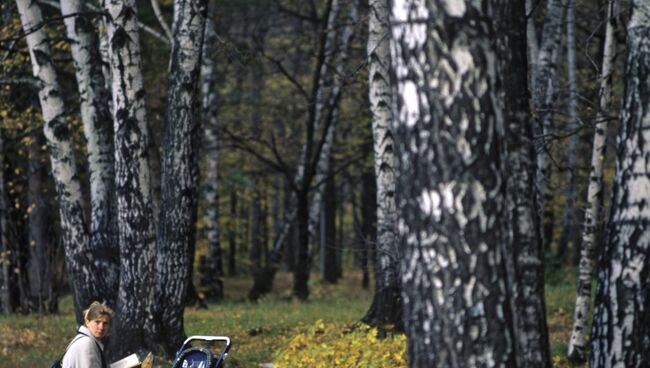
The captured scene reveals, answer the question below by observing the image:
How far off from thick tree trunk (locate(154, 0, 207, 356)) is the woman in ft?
15.9

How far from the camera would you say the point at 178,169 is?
13117 millimetres

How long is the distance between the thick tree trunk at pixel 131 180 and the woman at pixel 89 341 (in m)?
4.70

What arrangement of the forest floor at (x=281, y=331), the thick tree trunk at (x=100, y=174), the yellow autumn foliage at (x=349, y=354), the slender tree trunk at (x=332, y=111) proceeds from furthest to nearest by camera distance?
the slender tree trunk at (x=332, y=111) < the thick tree trunk at (x=100, y=174) < the forest floor at (x=281, y=331) < the yellow autumn foliage at (x=349, y=354)

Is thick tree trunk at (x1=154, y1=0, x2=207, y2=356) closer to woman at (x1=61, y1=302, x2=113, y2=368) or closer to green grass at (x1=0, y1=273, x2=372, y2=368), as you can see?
green grass at (x1=0, y1=273, x2=372, y2=368)

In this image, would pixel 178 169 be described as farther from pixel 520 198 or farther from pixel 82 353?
pixel 520 198

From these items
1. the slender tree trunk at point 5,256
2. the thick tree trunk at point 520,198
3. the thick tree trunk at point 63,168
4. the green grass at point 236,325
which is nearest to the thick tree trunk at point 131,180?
the green grass at point 236,325

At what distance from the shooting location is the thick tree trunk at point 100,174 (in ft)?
47.7

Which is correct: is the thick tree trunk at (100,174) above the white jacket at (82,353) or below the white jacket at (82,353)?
above

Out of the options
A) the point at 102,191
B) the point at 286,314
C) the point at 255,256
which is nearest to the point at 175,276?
the point at 102,191

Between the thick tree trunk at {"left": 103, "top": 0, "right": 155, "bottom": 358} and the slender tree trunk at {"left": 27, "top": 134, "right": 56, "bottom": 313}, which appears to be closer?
the thick tree trunk at {"left": 103, "top": 0, "right": 155, "bottom": 358}

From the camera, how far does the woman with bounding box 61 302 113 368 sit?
7.95m

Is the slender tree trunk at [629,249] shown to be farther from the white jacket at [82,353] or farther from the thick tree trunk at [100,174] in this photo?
the thick tree trunk at [100,174]

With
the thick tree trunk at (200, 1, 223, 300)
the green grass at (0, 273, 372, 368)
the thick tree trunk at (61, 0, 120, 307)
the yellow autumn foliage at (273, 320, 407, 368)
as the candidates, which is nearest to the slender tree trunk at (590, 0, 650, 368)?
the yellow autumn foliage at (273, 320, 407, 368)

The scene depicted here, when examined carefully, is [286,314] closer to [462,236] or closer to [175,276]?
[175,276]
